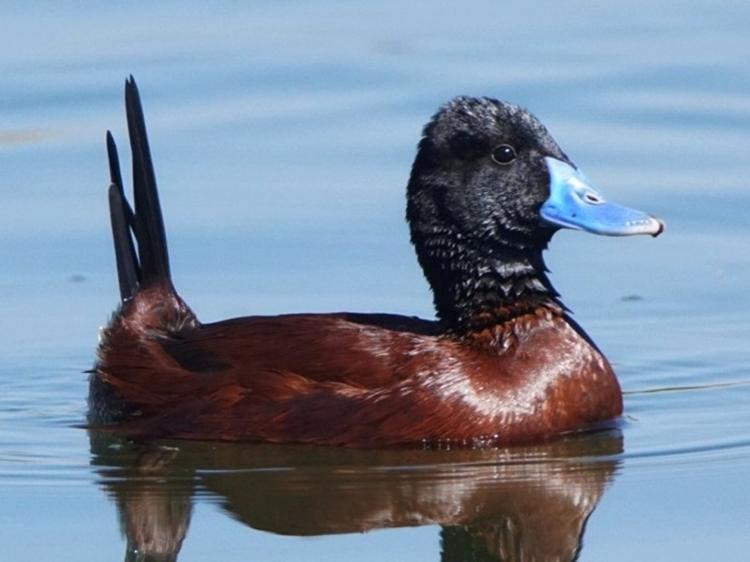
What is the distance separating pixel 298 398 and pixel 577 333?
3.61 feet

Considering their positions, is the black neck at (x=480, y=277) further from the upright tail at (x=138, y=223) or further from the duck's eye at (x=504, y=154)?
the upright tail at (x=138, y=223)

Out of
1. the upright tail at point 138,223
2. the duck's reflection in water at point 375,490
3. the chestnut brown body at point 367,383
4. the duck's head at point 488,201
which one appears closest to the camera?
the duck's reflection in water at point 375,490

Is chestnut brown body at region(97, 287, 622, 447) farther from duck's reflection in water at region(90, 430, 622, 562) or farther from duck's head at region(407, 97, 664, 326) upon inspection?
duck's head at region(407, 97, 664, 326)

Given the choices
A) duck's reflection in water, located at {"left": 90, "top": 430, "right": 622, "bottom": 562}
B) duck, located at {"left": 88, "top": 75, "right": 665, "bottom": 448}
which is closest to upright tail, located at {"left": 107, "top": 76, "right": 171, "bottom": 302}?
duck, located at {"left": 88, "top": 75, "right": 665, "bottom": 448}

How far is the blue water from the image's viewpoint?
26.9 ft

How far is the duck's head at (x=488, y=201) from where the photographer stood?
28.9 feet

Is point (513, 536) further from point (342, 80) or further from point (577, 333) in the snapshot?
point (342, 80)

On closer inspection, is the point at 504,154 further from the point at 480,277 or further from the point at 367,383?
the point at 367,383

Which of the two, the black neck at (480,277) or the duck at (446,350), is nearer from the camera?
the duck at (446,350)

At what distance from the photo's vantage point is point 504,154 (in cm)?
886

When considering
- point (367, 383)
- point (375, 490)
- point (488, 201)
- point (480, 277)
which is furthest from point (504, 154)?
point (375, 490)

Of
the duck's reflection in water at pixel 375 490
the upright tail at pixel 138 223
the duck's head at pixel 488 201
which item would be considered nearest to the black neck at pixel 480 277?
the duck's head at pixel 488 201

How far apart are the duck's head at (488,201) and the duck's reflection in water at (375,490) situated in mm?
658

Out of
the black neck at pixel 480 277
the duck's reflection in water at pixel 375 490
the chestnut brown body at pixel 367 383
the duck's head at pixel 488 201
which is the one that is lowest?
the duck's reflection in water at pixel 375 490
